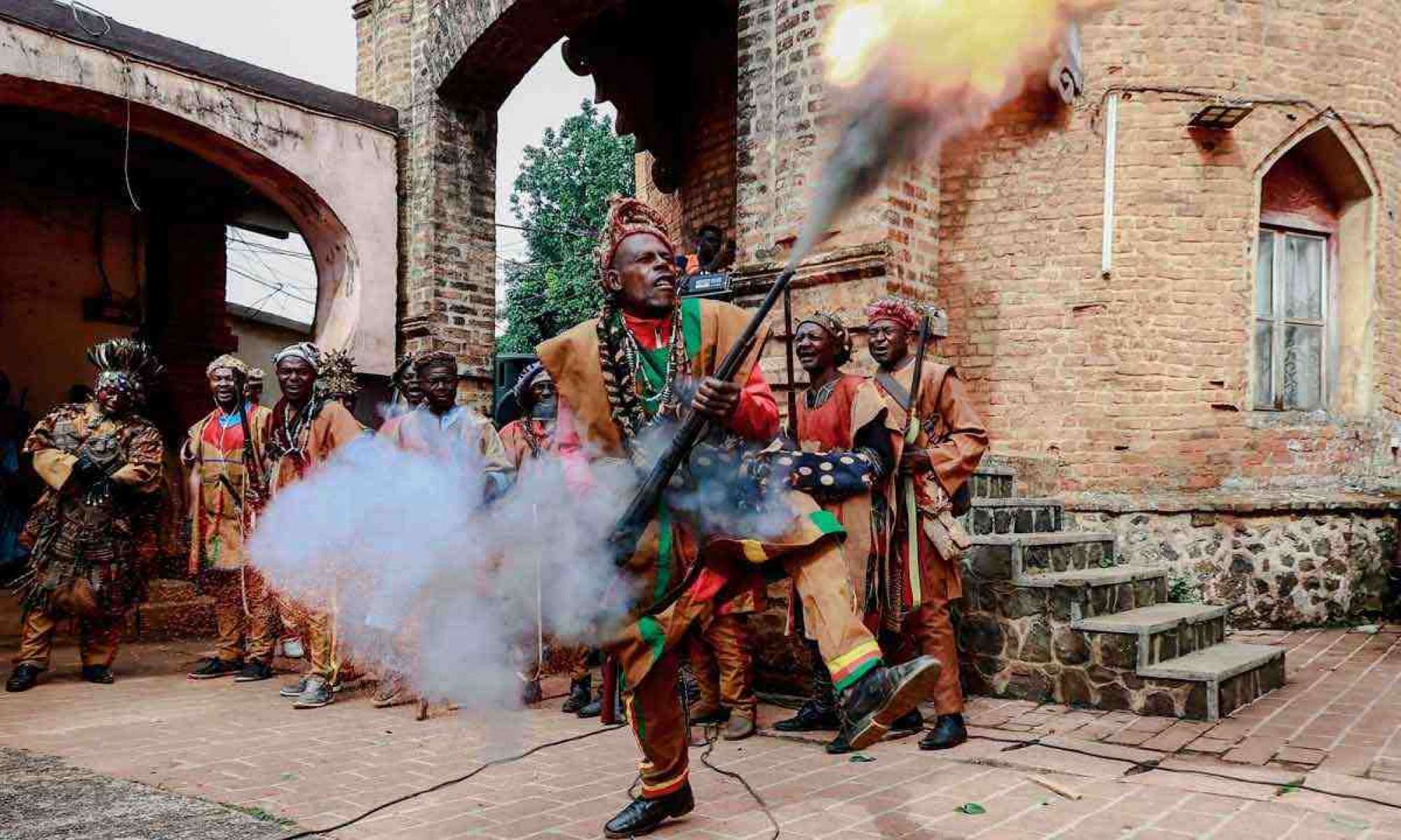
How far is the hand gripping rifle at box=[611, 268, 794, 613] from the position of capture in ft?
11.3

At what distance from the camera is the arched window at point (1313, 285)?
Answer: 31.6ft

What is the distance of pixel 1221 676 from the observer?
5.59 m

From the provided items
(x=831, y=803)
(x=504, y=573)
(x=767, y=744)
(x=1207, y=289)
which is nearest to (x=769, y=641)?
(x=767, y=744)

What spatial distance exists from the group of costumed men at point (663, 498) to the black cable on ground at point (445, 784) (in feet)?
1.99

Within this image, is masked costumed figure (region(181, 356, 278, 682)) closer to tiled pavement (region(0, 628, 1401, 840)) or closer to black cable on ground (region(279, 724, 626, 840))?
tiled pavement (region(0, 628, 1401, 840))

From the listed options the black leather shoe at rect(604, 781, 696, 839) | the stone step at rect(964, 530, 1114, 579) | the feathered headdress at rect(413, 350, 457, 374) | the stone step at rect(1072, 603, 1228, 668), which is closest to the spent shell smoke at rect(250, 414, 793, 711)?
the black leather shoe at rect(604, 781, 696, 839)

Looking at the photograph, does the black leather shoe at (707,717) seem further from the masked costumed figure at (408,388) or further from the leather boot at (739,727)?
the masked costumed figure at (408,388)

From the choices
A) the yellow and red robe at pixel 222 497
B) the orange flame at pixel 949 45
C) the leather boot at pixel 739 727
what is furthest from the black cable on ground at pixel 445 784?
the yellow and red robe at pixel 222 497

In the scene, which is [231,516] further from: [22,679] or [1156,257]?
[1156,257]

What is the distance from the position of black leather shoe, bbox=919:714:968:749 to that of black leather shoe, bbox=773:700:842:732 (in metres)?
0.56

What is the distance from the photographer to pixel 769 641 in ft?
21.8

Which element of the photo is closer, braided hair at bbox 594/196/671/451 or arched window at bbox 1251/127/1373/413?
braided hair at bbox 594/196/671/451

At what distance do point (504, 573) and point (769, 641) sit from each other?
10.1 feet

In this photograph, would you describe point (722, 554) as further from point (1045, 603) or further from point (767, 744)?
point (1045, 603)
